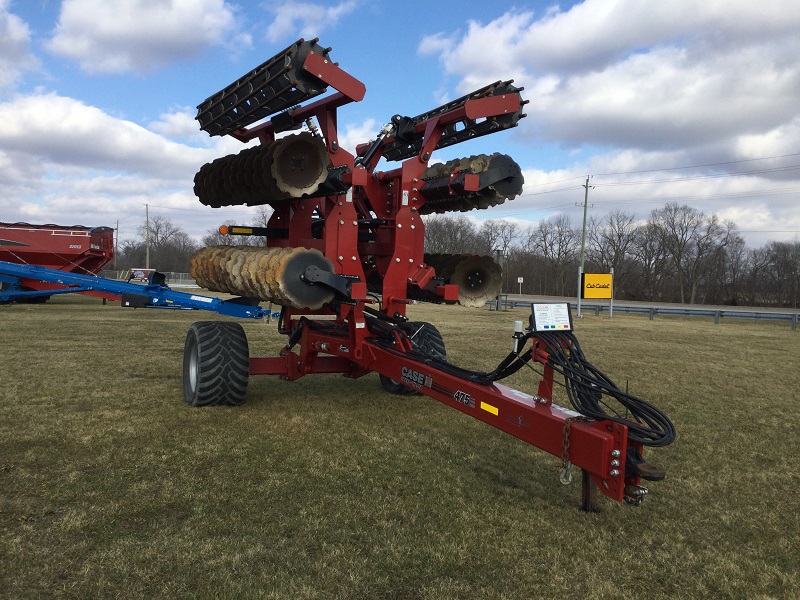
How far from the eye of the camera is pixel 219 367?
235 inches

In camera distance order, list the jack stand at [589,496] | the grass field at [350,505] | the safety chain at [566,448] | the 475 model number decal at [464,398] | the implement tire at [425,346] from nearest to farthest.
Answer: the grass field at [350,505]
the safety chain at [566,448]
the jack stand at [589,496]
the 475 model number decal at [464,398]
the implement tire at [425,346]

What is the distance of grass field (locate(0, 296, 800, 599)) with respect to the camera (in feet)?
9.48

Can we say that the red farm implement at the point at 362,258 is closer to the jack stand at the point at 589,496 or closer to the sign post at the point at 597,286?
the jack stand at the point at 589,496

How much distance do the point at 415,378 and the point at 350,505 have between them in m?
1.34

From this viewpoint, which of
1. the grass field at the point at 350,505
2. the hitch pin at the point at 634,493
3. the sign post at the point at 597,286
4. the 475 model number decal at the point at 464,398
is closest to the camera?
the grass field at the point at 350,505

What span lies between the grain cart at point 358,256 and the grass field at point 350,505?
489mm

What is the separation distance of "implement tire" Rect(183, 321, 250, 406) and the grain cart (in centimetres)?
1

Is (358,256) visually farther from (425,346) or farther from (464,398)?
(464,398)

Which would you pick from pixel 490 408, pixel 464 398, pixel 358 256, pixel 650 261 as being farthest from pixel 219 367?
pixel 650 261

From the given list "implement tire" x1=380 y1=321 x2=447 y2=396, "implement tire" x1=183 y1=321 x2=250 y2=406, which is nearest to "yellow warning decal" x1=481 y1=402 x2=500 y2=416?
"implement tire" x1=380 y1=321 x2=447 y2=396

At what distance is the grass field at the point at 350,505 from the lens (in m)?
2.89

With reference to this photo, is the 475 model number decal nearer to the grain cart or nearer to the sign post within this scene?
the grain cart

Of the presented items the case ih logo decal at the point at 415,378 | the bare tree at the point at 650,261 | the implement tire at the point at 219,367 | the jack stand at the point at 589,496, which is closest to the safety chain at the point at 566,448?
the jack stand at the point at 589,496

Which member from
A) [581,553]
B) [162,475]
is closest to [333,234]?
[162,475]
